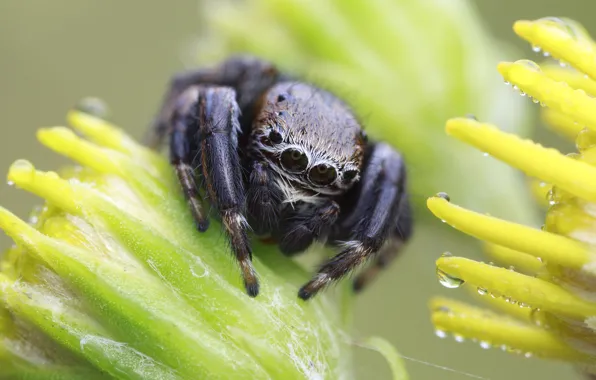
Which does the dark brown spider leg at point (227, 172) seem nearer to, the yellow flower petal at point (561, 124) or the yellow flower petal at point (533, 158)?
the yellow flower petal at point (533, 158)

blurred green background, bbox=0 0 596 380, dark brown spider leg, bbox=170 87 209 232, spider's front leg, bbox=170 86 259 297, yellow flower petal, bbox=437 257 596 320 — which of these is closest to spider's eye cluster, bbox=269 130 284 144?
spider's front leg, bbox=170 86 259 297

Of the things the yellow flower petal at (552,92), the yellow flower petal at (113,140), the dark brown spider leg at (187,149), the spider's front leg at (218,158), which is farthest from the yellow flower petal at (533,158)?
the yellow flower petal at (113,140)

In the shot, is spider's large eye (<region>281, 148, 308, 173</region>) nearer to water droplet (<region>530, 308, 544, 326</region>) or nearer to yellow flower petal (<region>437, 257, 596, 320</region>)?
yellow flower petal (<region>437, 257, 596, 320</region>)

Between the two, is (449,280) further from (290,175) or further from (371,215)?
(290,175)

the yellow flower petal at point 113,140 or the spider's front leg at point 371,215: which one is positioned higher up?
the spider's front leg at point 371,215

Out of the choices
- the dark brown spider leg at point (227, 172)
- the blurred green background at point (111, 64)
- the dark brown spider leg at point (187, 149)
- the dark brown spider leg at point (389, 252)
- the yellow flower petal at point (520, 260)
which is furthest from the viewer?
the blurred green background at point (111, 64)

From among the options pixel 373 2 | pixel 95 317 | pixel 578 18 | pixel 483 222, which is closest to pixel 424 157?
pixel 373 2

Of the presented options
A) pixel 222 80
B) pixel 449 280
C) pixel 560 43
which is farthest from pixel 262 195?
pixel 560 43

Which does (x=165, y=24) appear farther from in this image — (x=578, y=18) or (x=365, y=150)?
(x=365, y=150)
